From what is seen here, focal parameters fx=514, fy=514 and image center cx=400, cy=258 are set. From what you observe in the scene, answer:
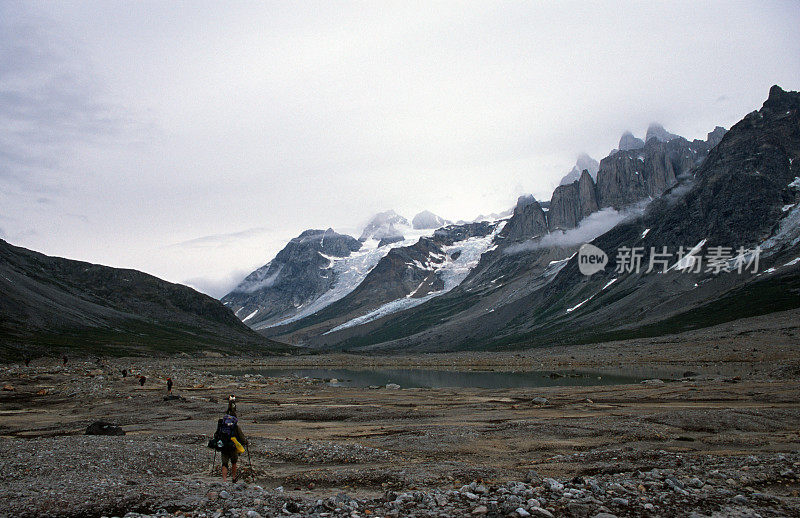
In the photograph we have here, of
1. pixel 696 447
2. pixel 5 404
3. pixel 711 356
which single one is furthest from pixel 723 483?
pixel 711 356

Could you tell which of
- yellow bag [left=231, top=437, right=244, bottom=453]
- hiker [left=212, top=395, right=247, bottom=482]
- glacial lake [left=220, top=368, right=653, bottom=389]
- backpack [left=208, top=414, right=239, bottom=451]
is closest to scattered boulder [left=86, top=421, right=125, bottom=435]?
hiker [left=212, top=395, right=247, bottom=482]

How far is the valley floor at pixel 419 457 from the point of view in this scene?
44.7 feet

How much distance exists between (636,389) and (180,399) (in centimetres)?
4825

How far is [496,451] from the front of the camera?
81.1ft

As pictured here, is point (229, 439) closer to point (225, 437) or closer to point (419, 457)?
point (225, 437)

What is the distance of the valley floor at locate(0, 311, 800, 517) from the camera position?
13.6 metres

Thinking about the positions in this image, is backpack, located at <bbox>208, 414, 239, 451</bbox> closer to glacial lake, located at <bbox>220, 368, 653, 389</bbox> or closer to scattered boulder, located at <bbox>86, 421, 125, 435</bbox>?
scattered boulder, located at <bbox>86, 421, 125, 435</bbox>

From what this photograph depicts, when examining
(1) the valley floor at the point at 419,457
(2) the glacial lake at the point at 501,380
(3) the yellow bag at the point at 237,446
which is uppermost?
(3) the yellow bag at the point at 237,446

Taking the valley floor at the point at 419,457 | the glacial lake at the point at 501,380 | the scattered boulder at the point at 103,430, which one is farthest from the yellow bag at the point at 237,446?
the glacial lake at the point at 501,380

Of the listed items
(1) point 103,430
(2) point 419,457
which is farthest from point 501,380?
(1) point 103,430

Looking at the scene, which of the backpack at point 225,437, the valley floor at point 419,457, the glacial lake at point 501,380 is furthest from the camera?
the glacial lake at point 501,380

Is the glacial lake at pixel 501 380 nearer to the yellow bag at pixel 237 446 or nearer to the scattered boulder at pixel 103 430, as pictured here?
the scattered boulder at pixel 103 430

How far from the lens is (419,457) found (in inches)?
917

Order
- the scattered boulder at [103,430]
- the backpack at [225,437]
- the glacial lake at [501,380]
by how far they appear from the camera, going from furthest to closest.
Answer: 1. the glacial lake at [501,380]
2. the scattered boulder at [103,430]
3. the backpack at [225,437]
